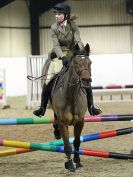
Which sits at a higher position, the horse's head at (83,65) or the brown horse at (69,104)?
the horse's head at (83,65)

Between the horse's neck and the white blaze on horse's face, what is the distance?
21 cm

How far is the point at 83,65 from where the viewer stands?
5.35 meters

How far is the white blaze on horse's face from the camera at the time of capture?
17.2ft

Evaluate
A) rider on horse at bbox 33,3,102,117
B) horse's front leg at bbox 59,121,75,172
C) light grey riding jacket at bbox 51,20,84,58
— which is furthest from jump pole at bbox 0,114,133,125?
light grey riding jacket at bbox 51,20,84,58

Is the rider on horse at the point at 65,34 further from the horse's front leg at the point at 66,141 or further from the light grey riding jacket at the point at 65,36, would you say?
the horse's front leg at the point at 66,141

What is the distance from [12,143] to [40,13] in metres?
21.0

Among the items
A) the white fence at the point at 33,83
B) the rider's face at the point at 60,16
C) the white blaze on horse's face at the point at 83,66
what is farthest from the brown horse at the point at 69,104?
the white fence at the point at 33,83

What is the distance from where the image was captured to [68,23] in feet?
20.2

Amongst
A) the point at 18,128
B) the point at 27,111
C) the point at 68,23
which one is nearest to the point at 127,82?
the point at 27,111

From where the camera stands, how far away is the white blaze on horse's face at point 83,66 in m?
5.24

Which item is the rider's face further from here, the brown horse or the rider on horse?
the brown horse

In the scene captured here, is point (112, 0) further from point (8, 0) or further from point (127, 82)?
point (127, 82)

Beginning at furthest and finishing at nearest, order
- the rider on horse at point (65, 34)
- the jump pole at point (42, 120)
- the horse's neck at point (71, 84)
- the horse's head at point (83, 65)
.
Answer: the jump pole at point (42, 120), the rider on horse at point (65, 34), the horse's neck at point (71, 84), the horse's head at point (83, 65)

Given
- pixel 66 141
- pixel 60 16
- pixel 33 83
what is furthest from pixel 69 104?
pixel 33 83
